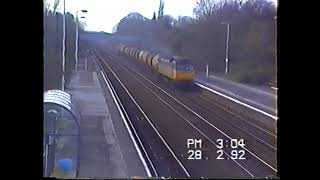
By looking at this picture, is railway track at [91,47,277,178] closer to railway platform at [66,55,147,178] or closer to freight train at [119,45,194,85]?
freight train at [119,45,194,85]

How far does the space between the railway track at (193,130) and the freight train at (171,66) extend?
76 millimetres

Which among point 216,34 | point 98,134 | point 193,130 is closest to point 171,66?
point 216,34

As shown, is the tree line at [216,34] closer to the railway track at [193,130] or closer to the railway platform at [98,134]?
the railway track at [193,130]

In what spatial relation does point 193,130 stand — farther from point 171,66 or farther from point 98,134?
point 98,134

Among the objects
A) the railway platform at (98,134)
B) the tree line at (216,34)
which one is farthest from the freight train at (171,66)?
the railway platform at (98,134)

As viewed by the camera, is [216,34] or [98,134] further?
[98,134]

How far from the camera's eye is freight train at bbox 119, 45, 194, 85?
2.05 meters

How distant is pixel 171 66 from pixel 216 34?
362 millimetres

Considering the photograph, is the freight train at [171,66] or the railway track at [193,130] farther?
the freight train at [171,66]

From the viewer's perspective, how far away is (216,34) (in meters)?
2.10

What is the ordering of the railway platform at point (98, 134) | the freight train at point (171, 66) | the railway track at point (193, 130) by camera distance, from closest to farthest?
the railway track at point (193, 130) < the freight train at point (171, 66) < the railway platform at point (98, 134)

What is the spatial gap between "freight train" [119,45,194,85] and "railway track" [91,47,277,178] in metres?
0.08

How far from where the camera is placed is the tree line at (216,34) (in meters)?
1.81
